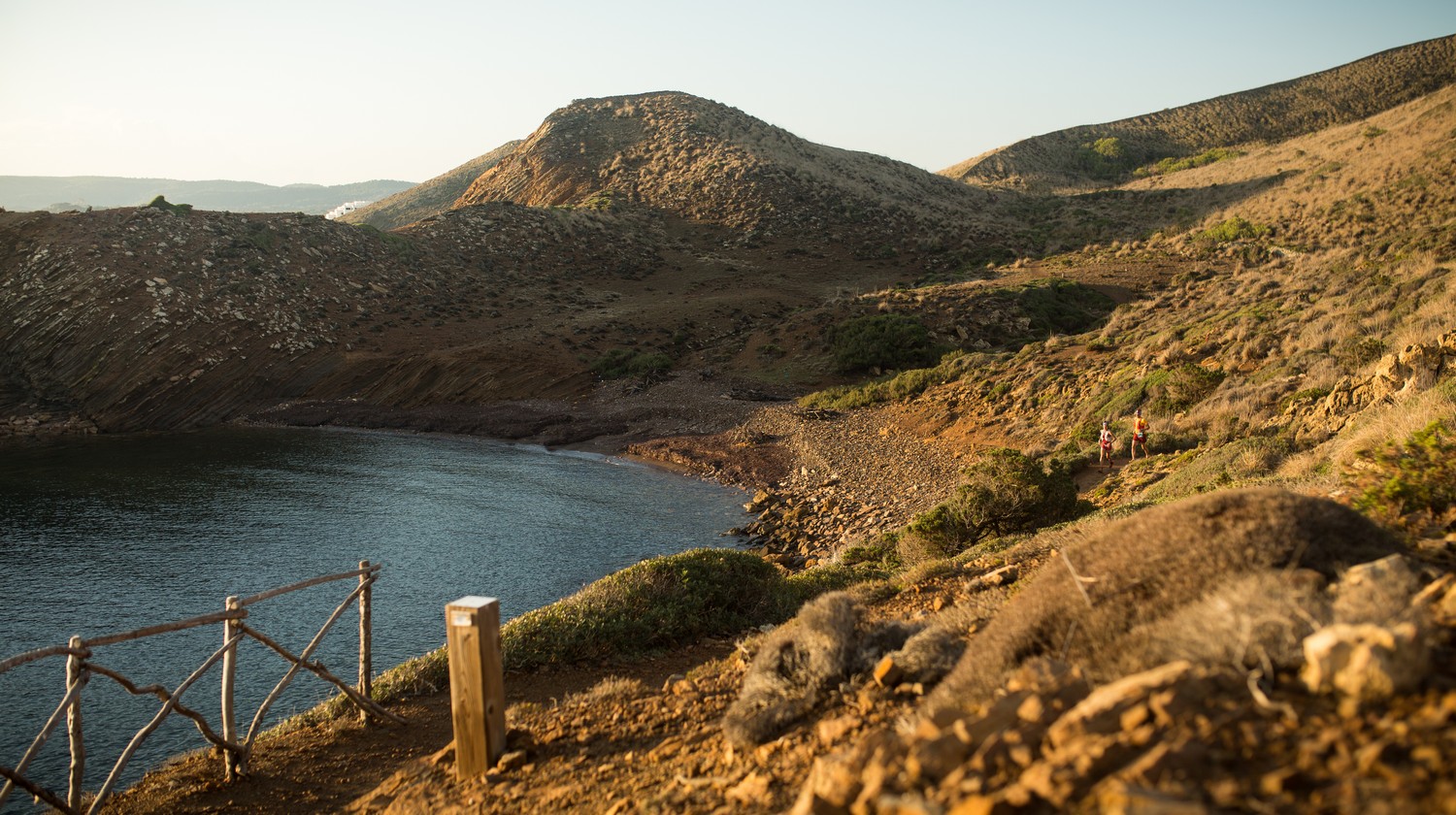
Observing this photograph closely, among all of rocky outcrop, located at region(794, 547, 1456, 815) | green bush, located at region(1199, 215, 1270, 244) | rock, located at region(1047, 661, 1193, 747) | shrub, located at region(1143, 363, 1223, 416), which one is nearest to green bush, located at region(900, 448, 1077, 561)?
shrub, located at region(1143, 363, 1223, 416)

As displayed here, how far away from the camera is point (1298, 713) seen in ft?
9.85

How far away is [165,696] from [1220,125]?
325 feet

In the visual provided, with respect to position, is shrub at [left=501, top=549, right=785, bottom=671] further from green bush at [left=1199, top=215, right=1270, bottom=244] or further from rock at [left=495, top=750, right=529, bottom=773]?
green bush at [left=1199, top=215, right=1270, bottom=244]

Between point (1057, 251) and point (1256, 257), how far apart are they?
13.0m

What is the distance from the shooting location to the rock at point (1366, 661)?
2965 mm

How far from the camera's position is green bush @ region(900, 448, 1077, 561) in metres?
12.7

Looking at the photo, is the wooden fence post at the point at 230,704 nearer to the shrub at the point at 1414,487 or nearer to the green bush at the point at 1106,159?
the shrub at the point at 1414,487

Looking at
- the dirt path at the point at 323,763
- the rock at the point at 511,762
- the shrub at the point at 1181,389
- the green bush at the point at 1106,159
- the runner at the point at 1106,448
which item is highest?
the green bush at the point at 1106,159

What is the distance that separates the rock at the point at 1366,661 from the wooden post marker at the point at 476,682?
4.64 meters

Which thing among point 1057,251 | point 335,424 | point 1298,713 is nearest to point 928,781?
point 1298,713

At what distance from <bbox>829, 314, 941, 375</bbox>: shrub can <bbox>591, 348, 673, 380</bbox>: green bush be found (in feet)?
24.8

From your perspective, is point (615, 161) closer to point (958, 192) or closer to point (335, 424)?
point (958, 192)

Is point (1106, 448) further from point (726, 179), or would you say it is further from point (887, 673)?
point (726, 179)

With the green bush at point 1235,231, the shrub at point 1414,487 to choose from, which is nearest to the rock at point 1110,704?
the shrub at point 1414,487
